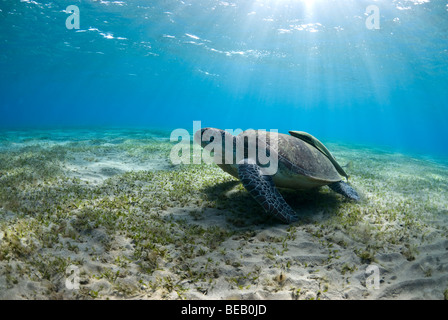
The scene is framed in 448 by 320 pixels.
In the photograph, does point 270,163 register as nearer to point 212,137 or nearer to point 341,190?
point 212,137

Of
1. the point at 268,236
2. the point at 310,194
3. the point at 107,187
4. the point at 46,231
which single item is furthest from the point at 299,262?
the point at 107,187

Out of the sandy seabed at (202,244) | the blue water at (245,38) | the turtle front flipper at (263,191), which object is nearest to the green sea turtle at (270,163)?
the turtle front flipper at (263,191)

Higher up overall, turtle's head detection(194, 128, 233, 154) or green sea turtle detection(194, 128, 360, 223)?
turtle's head detection(194, 128, 233, 154)

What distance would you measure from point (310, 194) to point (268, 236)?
9.11ft

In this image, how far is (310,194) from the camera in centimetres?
646

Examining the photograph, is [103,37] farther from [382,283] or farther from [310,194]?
[382,283]

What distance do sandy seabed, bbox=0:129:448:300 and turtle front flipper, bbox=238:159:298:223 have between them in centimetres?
27

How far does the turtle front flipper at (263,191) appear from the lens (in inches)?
177

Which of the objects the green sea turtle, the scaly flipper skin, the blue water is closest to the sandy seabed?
the scaly flipper skin

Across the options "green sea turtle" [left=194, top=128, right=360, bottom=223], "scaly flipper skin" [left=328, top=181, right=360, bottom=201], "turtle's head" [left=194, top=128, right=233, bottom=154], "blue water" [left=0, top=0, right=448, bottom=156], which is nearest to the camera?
"green sea turtle" [left=194, top=128, right=360, bottom=223]

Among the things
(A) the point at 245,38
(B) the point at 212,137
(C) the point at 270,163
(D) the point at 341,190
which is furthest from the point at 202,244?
(A) the point at 245,38

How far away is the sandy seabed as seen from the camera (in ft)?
9.68

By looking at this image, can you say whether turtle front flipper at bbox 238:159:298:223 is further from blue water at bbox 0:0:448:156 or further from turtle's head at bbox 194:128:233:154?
blue water at bbox 0:0:448:156

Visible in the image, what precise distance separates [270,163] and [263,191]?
3.11 feet
